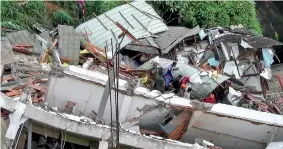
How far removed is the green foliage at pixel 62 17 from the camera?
1753 centimetres

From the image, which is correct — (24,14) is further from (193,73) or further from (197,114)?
(197,114)

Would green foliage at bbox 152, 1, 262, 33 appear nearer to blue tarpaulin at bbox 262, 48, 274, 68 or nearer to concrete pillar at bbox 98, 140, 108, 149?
blue tarpaulin at bbox 262, 48, 274, 68

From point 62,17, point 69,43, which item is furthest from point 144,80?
point 62,17

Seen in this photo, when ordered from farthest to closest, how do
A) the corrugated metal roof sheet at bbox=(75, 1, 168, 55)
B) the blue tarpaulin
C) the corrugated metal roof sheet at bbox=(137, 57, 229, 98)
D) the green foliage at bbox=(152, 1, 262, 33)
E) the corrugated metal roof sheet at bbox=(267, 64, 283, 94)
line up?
the green foliage at bbox=(152, 1, 262, 33) < the corrugated metal roof sheet at bbox=(75, 1, 168, 55) < the blue tarpaulin < the corrugated metal roof sheet at bbox=(267, 64, 283, 94) < the corrugated metal roof sheet at bbox=(137, 57, 229, 98)

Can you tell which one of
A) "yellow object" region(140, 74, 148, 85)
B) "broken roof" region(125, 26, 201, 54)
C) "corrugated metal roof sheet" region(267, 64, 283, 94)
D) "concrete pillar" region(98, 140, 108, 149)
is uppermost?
"broken roof" region(125, 26, 201, 54)

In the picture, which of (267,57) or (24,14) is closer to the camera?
(267,57)

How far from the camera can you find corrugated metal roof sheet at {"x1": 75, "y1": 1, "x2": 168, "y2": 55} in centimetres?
1633

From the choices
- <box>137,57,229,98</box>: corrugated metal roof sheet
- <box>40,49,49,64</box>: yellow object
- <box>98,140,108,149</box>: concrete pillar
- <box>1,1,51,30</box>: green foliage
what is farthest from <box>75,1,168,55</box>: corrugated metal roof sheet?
<box>98,140,108,149</box>: concrete pillar

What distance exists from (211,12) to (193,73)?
12.2 ft

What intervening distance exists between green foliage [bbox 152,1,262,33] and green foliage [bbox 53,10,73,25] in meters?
2.91

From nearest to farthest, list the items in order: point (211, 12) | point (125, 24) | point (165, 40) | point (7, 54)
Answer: point (7, 54) → point (165, 40) → point (125, 24) → point (211, 12)

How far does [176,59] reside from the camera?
16031 millimetres

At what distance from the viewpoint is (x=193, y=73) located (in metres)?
14.8

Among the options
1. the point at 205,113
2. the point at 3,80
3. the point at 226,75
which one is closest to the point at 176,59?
the point at 226,75
